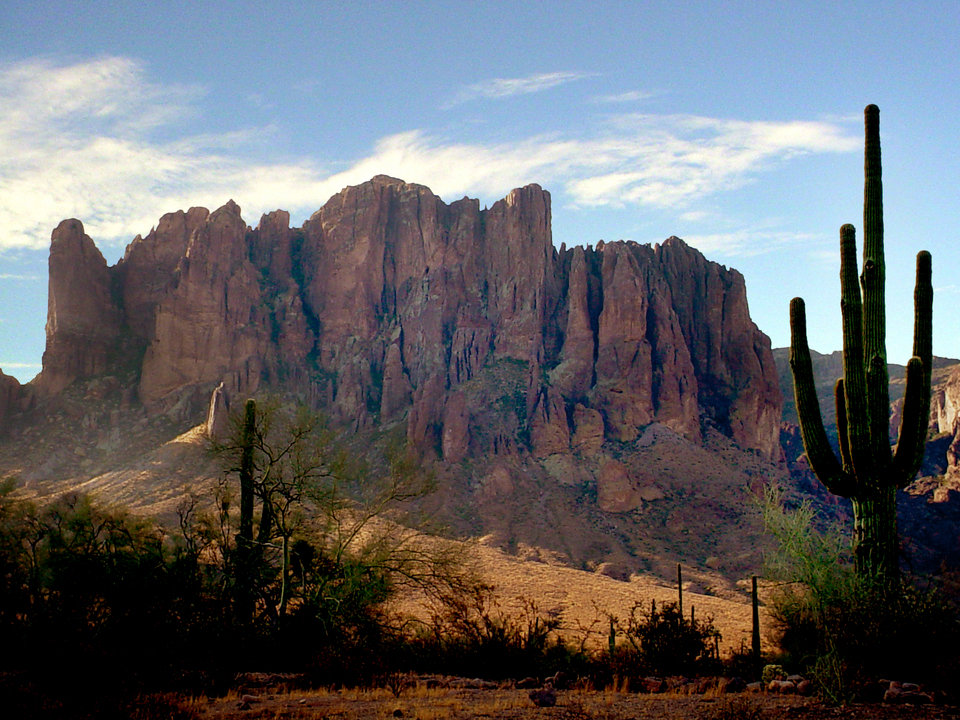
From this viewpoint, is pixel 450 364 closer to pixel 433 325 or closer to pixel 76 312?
pixel 433 325

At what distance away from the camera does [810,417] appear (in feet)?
51.2

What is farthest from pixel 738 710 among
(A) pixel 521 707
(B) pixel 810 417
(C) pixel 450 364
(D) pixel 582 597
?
(C) pixel 450 364

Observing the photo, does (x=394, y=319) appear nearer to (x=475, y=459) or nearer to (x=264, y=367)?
(x=264, y=367)

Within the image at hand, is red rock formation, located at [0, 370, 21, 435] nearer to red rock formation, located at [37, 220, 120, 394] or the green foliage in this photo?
red rock formation, located at [37, 220, 120, 394]

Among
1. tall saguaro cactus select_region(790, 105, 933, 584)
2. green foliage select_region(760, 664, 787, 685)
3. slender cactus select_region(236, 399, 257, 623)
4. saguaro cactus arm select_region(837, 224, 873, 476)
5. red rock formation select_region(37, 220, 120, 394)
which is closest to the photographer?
tall saguaro cactus select_region(790, 105, 933, 584)

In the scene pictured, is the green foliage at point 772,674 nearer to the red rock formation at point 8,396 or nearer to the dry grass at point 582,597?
the dry grass at point 582,597

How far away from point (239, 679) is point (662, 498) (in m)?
43.6

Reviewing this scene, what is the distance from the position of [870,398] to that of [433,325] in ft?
190

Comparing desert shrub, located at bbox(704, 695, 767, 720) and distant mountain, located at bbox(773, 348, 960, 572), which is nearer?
desert shrub, located at bbox(704, 695, 767, 720)

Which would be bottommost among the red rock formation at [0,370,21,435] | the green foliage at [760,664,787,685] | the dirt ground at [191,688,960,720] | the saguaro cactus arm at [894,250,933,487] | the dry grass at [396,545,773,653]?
the dry grass at [396,545,773,653]

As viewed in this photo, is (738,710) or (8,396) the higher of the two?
(8,396)

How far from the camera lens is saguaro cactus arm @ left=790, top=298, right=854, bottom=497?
15.2 meters

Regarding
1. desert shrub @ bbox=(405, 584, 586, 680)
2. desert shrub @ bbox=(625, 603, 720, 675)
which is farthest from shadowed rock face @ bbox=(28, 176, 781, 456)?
desert shrub @ bbox=(625, 603, 720, 675)

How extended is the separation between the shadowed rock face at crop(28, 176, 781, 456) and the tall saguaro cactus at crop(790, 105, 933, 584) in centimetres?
4299
